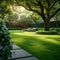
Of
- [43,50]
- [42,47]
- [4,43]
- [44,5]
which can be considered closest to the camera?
[4,43]

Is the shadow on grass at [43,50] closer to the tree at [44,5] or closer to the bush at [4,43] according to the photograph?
the bush at [4,43]

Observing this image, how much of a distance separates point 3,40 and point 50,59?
6.38ft

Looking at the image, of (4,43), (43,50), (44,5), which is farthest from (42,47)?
(44,5)

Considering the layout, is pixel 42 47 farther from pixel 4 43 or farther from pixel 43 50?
pixel 4 43

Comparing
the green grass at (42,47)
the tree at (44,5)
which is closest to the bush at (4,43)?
the green grass at (42,47)

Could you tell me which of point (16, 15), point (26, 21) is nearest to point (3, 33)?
point (26, 21)

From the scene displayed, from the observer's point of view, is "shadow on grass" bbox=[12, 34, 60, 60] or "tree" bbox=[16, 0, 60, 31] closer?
"shadow on grass" bbox=[12, 34, 60, 60]

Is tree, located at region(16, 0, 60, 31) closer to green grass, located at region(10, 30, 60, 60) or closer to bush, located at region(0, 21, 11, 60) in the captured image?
green grass, located at region(10, 30, 60, 60)

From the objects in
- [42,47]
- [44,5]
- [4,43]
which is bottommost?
[42,47]

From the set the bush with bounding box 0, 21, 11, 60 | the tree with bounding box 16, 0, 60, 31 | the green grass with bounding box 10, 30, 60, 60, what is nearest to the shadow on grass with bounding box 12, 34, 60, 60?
the green grass with bounding box 10, 30, 60, 60

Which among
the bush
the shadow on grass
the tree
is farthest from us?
the tree

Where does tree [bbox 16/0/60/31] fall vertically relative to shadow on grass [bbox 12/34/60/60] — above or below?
above

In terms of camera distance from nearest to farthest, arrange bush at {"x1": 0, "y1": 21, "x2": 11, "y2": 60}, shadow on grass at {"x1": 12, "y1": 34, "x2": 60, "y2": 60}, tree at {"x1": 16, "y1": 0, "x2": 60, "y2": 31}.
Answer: bush at {"x1": 0, "y1": 21, "x2": 11, "y2": 60}
shadow on grass at {"x1": 12, "y1": 34, "x2": 60, "y2": 60}
tree at {"x1": 16, "y1": 0, "x2": 60, "y2": 31}

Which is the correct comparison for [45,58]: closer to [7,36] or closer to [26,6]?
[7,36]
